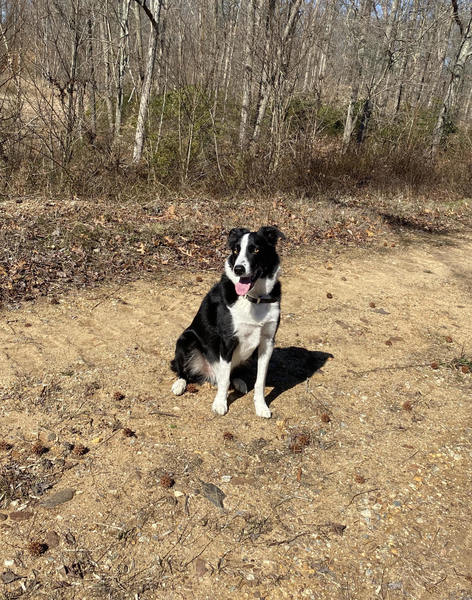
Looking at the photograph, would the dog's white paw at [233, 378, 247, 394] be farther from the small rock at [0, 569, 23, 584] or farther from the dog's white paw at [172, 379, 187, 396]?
the small rock at [0, 569, 23, 584]

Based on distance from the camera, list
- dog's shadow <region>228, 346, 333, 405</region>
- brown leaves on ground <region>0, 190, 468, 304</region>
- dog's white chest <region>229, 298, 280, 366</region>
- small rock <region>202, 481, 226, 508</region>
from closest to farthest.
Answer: small rock <region>202, 481, 226, 508</region> → dog's white chest <region>229, 298, 280, 366</region> → dog's shadow <region>228, 346, 333, 405</region> → brown leaves on ground <region>0, 190, 468, 304</region>

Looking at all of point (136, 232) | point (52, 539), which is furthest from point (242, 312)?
point (136, 232)

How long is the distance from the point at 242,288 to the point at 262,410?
104 centimetres

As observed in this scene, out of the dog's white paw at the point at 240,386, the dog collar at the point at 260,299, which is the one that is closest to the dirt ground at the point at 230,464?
the dog's white paw at the point at 240,386

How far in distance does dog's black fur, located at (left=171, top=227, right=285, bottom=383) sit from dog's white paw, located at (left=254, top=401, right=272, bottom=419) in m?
0.48

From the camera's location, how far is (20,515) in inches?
101

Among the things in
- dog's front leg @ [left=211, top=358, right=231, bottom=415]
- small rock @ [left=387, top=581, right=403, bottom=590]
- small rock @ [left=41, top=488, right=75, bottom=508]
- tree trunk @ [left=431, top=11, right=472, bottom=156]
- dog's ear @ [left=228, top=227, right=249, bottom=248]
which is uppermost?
tree trunk @ [left=431, top=11, right=472, bottom=156]

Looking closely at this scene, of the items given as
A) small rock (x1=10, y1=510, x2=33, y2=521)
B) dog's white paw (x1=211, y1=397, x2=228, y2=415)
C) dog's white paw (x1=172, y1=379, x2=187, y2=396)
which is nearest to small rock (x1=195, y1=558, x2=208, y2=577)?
small rock (x1=10, y1=510, x2=33, y2=521)

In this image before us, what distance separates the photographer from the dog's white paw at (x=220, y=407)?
366 cm

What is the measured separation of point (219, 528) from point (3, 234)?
548cm

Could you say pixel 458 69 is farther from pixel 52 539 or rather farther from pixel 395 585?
pixel 52 539

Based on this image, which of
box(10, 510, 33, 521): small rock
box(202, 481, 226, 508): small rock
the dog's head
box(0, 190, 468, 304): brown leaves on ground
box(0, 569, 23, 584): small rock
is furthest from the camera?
box(0, 190, 468, 304): brown leaves on ground

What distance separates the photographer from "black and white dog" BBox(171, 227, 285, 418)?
3.36 metres

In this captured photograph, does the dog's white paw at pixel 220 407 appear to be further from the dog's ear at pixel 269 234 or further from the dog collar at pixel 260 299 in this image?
the dog's ear at pixel 269 234
